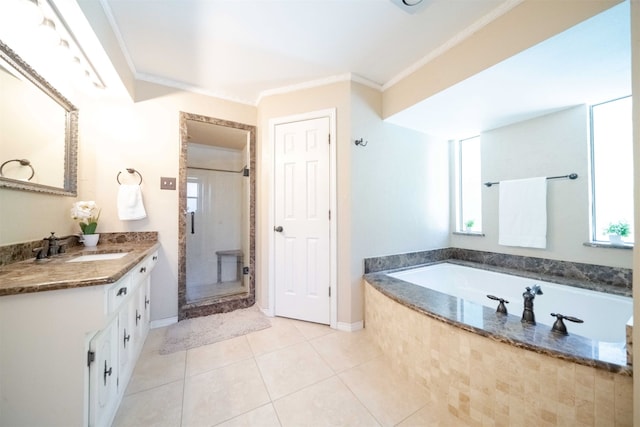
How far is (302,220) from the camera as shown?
221 centimetres

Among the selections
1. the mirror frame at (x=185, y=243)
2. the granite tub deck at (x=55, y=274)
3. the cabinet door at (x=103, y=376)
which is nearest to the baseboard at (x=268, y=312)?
the mirror frame at (x=185, y=243)

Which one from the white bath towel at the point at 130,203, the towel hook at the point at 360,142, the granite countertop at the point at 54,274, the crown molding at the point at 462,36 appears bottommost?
the granite countertop at the point at 54,274

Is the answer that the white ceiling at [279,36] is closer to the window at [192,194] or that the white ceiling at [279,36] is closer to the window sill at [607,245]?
the window at [192,194]

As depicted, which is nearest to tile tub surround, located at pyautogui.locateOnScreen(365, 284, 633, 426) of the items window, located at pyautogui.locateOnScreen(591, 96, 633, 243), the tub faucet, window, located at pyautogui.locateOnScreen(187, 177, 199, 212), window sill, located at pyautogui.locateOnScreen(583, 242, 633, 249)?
the tub faucet

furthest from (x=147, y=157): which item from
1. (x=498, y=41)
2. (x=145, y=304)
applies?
(x=498, y=41)

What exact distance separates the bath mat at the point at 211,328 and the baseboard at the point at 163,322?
0.17ft

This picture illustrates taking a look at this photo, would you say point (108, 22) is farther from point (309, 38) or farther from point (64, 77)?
point (309, 38)

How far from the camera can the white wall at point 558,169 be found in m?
Answer: 1.80

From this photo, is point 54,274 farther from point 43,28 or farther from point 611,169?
point 611,169

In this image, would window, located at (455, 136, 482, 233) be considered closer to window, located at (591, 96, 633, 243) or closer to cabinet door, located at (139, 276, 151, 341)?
window, located at (591, 96, 633, 243)

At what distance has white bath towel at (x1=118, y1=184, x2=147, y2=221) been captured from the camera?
1.91 metres

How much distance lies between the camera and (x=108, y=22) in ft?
4.71

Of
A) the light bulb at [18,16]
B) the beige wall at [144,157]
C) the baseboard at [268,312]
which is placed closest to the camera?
the light bulb at [18,16]

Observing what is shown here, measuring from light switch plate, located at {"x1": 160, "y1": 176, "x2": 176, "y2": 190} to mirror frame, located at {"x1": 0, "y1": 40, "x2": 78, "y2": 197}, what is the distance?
0.56m
